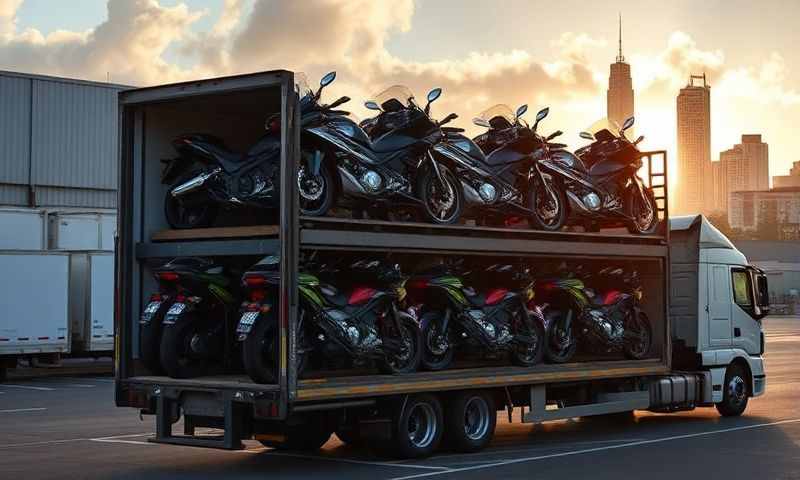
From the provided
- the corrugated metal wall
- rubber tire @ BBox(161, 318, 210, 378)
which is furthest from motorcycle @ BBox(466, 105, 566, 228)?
the corrugated metal wall

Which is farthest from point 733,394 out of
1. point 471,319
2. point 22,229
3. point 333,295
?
point 22,229

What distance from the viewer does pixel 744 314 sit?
1870cm

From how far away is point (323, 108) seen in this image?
13.3m

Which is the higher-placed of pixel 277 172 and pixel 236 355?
pixel 277 172

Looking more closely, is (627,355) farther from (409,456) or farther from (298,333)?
(298,333)

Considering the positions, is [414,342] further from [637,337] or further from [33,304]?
[33,304]

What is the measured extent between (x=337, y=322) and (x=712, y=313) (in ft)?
23.7

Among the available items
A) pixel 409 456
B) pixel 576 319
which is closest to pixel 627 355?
pixel 576 319

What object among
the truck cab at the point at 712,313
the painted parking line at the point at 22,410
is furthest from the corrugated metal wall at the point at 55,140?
the truck cab at the point at 712,313

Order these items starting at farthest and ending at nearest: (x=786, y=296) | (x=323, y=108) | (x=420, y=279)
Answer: (x=786, y=296)
(x=420, y=279)
(x=323, y=108)

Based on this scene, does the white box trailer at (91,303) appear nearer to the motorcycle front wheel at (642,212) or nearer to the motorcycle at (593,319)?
the motorcycle at (593,319)

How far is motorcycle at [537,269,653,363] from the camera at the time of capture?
16078 mm

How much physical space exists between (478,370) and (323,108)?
3.39m

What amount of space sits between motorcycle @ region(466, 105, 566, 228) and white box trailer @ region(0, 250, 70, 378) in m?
13.2
